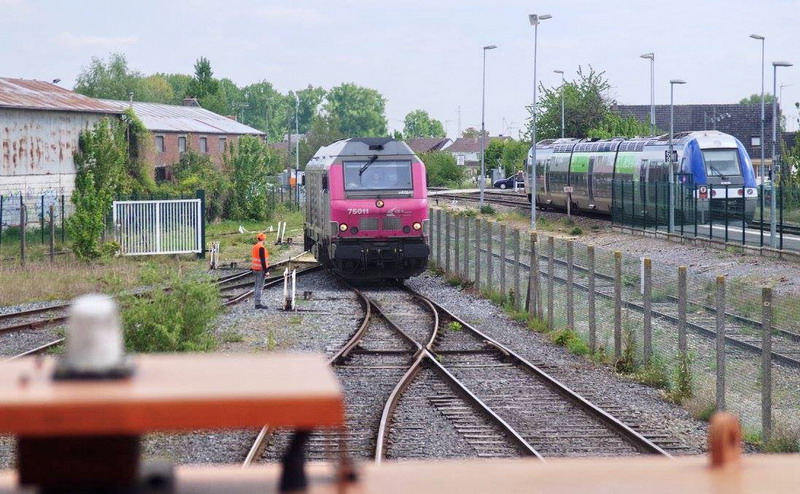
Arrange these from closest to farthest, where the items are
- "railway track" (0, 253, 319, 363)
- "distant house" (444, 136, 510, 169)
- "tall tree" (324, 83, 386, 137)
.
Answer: "railway track" (0, 253, 319, 363)
"distant house" (444, 136, 510, 169)
"tall tree" (324, 83, 386, 137)

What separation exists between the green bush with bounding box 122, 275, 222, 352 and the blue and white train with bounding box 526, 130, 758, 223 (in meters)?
18.9

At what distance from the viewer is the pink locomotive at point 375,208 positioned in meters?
25.4

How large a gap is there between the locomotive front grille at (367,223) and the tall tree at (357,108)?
5728 inches

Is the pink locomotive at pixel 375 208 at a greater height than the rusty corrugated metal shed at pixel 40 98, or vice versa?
the rusty corrugated metal shed at pixel 40 98

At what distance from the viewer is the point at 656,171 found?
130 feet

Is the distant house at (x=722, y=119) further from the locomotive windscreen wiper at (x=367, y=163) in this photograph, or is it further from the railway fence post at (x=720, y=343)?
the railway fence post at (x=720, y=343)

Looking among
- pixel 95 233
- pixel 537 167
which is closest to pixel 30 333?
pixel 95 233

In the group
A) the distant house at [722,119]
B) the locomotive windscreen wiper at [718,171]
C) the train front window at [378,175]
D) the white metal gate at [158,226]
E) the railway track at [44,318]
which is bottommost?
the railway track at [44,318]

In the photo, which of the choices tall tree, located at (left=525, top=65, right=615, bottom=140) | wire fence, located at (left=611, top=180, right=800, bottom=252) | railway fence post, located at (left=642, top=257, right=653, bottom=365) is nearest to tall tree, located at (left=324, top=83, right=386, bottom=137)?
tall tree, located at (left=525, top=65, right=615, bottom=140)

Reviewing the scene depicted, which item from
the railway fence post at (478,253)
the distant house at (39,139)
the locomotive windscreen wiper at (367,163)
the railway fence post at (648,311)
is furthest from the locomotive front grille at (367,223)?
the distant house at (39,139)

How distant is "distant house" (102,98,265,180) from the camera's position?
58.2 metres

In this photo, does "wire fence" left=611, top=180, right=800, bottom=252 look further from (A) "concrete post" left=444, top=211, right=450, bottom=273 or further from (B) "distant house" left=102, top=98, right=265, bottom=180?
(B) "distant house" left=102, top=98, right=265, bottom=180

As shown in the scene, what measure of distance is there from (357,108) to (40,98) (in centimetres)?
13073

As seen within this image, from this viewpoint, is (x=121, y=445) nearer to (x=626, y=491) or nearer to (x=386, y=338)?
(x=626, y=491)
